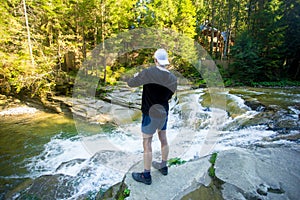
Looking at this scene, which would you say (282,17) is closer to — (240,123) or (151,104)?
(240,123)

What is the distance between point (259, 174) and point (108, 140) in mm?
5116

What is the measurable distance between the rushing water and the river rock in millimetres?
1453

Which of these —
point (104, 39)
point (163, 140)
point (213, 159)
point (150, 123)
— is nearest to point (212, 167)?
point (213, 159)

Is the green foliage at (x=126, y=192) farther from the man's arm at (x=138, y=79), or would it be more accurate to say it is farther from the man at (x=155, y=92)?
the man's arm at (x=138, y=79)

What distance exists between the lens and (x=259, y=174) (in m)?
2.67

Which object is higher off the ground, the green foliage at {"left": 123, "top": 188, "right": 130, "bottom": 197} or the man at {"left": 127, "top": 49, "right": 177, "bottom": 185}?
the man at {"left": 127, "top": 49, "right": 177, "bottom": 185}

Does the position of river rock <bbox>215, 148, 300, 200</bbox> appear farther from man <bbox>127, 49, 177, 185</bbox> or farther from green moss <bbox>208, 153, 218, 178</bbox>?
man <bbox>127, 49, 177, 185</bbox>

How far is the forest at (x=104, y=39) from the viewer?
9289mm

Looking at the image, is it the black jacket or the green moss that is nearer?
the black jacket

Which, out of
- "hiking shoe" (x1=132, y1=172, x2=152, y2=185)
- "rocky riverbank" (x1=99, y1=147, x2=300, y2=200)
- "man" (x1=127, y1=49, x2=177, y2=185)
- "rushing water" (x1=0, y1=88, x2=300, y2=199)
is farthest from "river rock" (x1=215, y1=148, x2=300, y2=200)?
"rushing water" (x1=0, y1=88, x2=300, y2=199)

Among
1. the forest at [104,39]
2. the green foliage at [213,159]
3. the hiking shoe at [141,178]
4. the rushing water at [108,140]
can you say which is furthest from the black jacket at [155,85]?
the forest at [104,39]

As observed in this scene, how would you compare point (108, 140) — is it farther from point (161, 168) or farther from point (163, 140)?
point (163, 140)

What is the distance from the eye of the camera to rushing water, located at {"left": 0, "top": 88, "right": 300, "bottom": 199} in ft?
14.4

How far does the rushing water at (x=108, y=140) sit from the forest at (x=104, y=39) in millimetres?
2798
